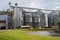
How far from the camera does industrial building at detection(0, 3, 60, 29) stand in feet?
204

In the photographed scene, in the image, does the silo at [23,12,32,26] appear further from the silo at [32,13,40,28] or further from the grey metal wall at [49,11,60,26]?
the grey metal wall at [49,11,60,26]

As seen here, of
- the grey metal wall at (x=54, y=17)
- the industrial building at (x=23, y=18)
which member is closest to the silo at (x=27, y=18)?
the industrial building at (x=23, y=18)

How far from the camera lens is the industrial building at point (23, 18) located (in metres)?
62.3

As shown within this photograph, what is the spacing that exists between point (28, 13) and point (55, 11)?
52.0 feet

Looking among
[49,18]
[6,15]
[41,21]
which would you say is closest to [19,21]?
[6,15]

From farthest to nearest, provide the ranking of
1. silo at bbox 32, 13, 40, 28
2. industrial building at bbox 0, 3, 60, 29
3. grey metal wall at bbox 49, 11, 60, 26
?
1. grey metal wall at bbox 49, 11, 60, 26
2. silo at bbox 32, 13, 40, 28
3. industrial building at bbox 0, 3, 60, 29

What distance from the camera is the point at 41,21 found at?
73.0 metres

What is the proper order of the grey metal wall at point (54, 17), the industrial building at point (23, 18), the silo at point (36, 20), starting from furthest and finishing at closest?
the grey metal wall at point (54, 17)
the silo at point (36, 20)
the industrial building at point (23, 18)

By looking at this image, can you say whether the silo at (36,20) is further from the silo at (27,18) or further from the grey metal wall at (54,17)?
the grey metal wall at (54,17)

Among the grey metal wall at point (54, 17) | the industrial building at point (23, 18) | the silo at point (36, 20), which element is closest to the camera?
the industrial building at point (23, 18)

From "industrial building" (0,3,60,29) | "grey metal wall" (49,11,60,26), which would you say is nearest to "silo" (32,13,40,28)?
"industrial building" (0,3,60,29)

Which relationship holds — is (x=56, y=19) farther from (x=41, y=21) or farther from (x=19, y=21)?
(x=19, y=21)

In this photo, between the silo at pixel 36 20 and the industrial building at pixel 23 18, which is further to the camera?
Answer: the silo at pixel 36 20

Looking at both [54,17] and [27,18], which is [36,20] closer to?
[27,18]
